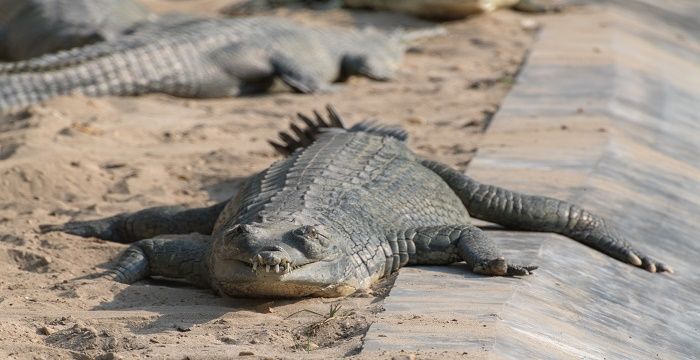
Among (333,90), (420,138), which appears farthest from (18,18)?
(420,138)

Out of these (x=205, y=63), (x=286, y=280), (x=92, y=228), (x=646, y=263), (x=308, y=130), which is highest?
(x=286, y=280)

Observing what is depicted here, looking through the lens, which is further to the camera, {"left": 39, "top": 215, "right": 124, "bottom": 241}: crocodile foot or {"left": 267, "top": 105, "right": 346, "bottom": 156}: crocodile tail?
{"left": 267, "top": 105, "right": 346, "bottom": 156}: crocodile tail

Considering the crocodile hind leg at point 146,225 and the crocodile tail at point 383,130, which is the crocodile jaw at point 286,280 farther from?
the crocodile tail at point 383,130

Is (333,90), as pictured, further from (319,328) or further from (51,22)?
(319,328)

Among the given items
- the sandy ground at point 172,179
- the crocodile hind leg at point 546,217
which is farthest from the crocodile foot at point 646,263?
the sandy ground at point 172,179

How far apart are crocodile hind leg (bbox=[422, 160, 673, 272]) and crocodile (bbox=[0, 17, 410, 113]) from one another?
4.69 meters

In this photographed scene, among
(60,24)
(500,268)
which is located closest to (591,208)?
(500,268)

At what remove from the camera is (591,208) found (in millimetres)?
7199

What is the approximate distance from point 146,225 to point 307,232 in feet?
6.23

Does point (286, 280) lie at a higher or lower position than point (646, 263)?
higher

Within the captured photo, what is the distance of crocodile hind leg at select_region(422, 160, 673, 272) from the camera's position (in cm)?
671

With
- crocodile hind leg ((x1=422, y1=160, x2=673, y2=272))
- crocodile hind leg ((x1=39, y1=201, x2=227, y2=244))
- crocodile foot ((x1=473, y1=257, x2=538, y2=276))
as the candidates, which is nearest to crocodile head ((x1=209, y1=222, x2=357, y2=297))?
crocodile foot ((x1=473, y1=257, x2=538, y2=276))

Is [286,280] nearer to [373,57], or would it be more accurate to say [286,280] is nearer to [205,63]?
[205,63]

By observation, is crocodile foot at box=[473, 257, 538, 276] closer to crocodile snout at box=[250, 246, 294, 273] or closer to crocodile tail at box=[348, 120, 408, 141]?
crocodile snout at box=[250, 246, 294, 273]
